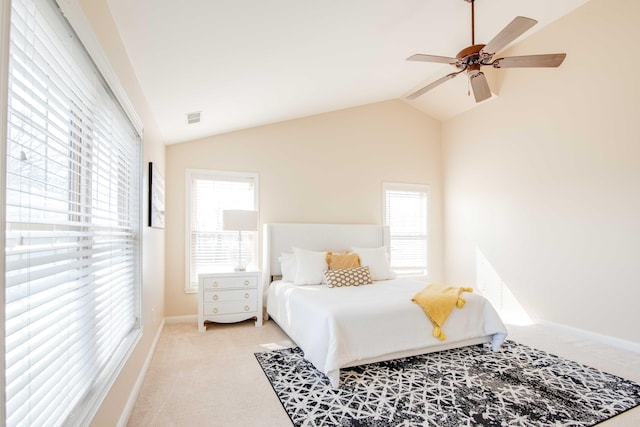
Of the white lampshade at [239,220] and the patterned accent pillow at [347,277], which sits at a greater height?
the white lampshade at [239,220]

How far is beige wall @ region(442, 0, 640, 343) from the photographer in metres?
3.48

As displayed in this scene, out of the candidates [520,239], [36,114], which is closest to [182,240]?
[36,114]

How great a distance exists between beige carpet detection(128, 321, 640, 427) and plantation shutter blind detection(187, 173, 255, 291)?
79 centimetres

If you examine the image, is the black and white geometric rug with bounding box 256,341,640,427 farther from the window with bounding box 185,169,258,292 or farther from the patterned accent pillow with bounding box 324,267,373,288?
the window with bounding box 185,169,258,292

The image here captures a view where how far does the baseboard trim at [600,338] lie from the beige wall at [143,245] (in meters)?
4.42

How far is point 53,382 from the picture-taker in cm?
123

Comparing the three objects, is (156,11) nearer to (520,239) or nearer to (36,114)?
(36,114)

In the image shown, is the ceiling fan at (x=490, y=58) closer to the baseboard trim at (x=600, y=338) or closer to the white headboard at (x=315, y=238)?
the white headboard at (x=315, y=238)

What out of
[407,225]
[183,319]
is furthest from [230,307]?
[407,225]

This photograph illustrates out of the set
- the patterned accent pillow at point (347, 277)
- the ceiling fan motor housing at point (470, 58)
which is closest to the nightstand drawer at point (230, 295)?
the patterned accent pillow at point (347, 277)

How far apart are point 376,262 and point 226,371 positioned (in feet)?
7.71

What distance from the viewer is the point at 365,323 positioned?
2.80 m

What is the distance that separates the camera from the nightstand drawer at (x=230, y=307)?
4.04 m

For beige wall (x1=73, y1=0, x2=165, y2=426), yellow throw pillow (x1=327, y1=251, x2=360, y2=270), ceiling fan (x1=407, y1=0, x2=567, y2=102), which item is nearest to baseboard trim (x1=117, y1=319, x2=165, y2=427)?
beige wall (x1=73, y1=0, x2=165, y2=426)
